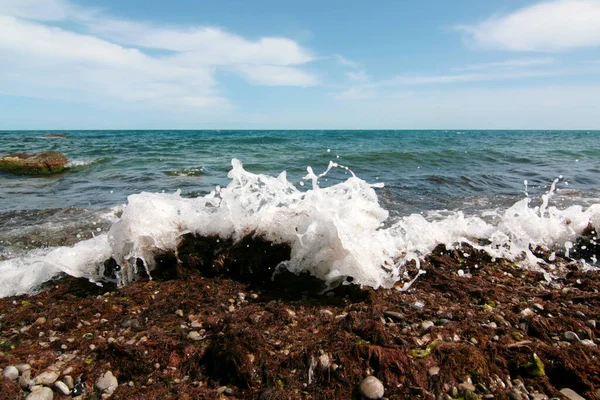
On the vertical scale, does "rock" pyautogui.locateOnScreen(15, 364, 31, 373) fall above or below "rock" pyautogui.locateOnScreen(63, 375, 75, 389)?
above

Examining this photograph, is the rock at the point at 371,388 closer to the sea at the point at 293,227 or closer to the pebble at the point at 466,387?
the pebble at the point at 466,387

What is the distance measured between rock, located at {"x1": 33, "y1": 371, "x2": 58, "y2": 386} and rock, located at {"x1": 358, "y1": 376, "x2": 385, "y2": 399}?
6.69 feet

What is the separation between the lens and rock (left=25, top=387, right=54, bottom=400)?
7.52ft

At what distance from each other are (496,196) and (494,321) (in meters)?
7.67

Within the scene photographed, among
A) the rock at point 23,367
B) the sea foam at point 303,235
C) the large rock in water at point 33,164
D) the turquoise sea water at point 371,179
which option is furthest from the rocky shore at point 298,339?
the large rock in water at point 33,164

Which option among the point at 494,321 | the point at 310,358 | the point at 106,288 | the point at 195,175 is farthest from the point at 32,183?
the point at 494,321

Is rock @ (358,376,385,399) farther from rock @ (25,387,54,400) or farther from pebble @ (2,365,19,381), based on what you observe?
pebble @ (2,365,19,381)

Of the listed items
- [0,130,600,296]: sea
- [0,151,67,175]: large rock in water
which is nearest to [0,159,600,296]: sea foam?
[0,130,600,296]: sea

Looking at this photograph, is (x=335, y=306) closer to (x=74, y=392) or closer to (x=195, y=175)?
(x=74, y=392)

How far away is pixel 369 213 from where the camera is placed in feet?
15.1

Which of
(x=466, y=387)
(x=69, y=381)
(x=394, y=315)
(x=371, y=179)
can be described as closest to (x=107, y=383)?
(x=69, y=381)

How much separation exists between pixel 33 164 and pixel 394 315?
52.9 ft

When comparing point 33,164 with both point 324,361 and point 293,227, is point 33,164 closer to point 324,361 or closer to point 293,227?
point 293,227

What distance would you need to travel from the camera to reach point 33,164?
1446cm
